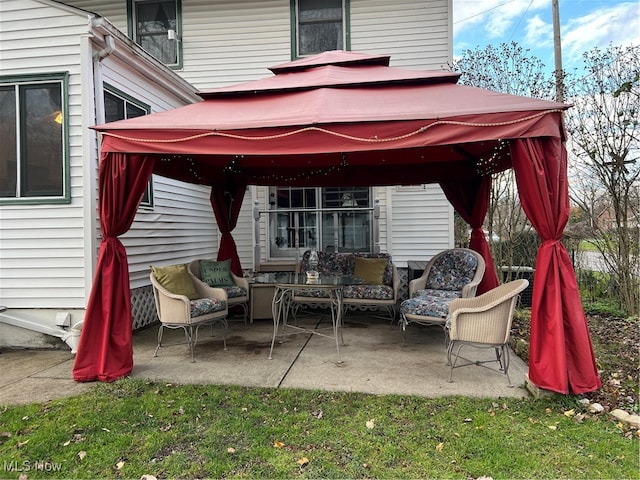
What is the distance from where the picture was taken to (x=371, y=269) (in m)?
6.03

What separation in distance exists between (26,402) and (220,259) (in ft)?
11.7

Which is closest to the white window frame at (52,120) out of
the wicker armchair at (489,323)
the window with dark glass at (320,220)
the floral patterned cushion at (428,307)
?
the window with dark glass at (320,220)

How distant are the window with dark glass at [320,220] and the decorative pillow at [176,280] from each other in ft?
8.82

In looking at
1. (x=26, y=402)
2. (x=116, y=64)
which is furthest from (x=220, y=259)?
(x=26, y=402)

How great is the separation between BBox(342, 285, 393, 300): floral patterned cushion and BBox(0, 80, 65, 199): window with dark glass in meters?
3.81

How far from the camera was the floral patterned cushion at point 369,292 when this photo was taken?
5.53 m

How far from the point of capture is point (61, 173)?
4672 millimetres

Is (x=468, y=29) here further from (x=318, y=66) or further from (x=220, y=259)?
(x=220, y=259)

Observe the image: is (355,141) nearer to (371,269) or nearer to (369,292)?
(369,292)

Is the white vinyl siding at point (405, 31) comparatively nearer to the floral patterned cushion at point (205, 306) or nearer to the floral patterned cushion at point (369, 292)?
the floral patterned cushion at point (369, 292)

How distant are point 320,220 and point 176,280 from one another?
328 cm

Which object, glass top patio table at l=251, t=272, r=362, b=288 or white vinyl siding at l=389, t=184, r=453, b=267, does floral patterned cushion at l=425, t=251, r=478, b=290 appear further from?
white vinyl siding at l=389, t=184, r=453, b=267

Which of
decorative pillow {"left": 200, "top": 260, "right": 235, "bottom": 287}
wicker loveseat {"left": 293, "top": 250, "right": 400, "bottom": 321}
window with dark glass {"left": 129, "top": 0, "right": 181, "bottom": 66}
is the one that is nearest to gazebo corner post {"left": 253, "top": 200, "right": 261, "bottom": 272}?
wicker loveseat {"left": 293, "top": 250, "right": 400, "bottom": 321}

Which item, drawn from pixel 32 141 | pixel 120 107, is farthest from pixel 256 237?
pixel 32 141
